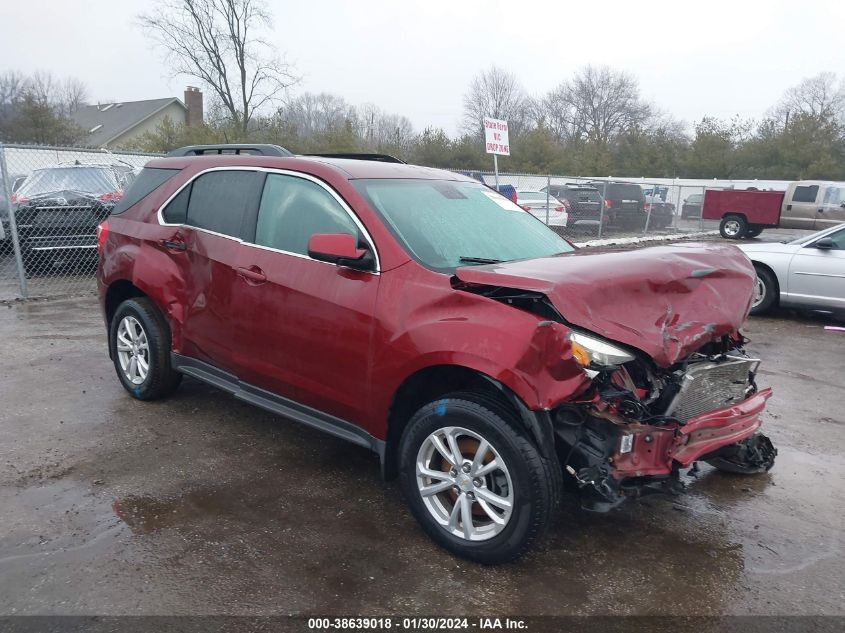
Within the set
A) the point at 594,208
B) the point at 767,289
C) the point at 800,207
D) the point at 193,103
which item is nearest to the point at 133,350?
the point at 767,289

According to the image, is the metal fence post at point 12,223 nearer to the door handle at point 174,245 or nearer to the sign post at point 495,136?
the door handle at point 174,245

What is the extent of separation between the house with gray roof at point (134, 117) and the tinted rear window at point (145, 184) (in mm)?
41725

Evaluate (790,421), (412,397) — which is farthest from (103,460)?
(790,421)

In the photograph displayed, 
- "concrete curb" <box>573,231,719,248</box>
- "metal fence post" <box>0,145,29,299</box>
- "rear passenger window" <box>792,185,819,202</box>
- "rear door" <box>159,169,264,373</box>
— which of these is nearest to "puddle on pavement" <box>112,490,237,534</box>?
"rear door" <box>159,169,264,373</box>

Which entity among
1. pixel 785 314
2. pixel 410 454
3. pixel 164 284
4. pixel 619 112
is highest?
pixel 619 112

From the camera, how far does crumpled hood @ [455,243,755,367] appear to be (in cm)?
297

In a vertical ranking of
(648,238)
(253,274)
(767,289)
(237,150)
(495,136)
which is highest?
(495,136)

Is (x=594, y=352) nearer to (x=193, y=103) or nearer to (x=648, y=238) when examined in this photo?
(x=648, y=238)

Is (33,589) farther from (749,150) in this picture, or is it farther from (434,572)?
(749,150)

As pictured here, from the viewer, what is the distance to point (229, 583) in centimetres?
299

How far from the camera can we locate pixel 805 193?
74.0 feet

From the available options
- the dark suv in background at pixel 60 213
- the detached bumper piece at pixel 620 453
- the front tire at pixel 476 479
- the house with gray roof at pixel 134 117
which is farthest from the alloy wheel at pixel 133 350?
the house with gray roof at pixel 134 117

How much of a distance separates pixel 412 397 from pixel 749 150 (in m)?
43.4

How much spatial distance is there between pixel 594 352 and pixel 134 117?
170 ft
